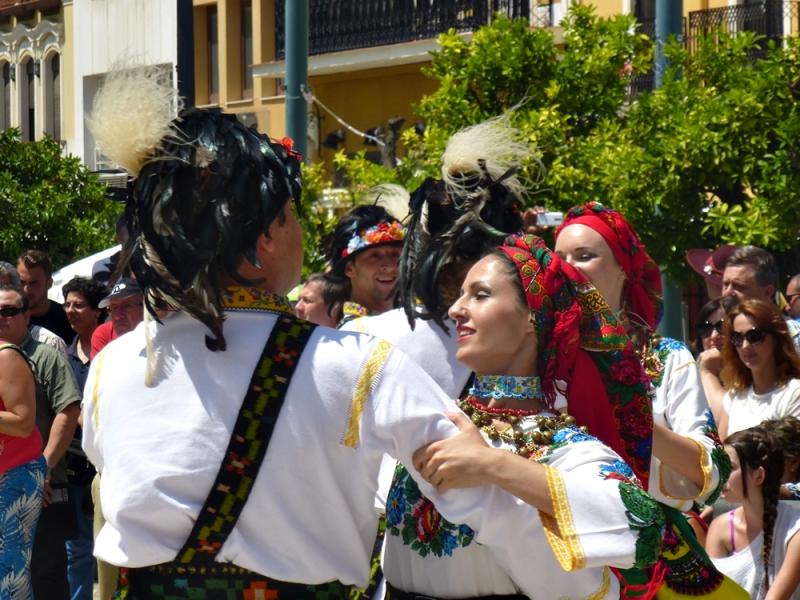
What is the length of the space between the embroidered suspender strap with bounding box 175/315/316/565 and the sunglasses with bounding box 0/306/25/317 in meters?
4.69

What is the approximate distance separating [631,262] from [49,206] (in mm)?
11397

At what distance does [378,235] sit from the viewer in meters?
6.11

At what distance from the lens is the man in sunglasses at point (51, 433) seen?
7.24 m

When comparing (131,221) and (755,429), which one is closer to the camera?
(131,221)

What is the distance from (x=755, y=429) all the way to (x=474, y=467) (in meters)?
3.42

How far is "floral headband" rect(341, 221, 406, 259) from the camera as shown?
20.0 ft

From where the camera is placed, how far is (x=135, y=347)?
3.10 m

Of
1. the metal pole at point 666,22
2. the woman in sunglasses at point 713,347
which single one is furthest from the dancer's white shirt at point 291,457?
the metal pole at point 666,22

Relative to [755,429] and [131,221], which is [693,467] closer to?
[131,221]

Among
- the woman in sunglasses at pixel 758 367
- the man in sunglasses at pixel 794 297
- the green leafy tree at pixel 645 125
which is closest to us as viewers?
the woman in sunglasses at pixel 758 367

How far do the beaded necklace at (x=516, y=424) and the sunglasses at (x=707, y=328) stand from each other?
4.54m

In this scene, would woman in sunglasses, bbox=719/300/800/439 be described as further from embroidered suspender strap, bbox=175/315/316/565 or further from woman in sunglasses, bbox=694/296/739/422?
embroidered suspender strap, bbox=175/315/316/565

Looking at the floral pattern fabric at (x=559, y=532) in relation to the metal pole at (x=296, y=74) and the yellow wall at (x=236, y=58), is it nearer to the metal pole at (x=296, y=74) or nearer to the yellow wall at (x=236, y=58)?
the metal pole at (x=296, y=74)

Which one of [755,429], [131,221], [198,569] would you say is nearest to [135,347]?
[131,221]
